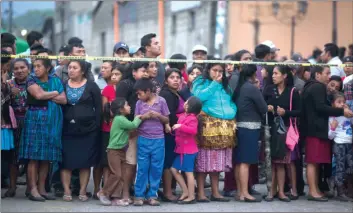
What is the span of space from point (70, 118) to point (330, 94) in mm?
3585

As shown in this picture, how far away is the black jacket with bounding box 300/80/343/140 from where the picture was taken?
1038 cm

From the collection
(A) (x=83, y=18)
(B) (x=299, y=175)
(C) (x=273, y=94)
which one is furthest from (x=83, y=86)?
(A) (x=83, y=18)

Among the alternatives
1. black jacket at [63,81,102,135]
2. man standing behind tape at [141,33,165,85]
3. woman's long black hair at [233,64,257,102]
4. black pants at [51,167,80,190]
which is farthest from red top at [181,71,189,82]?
black pants at [51,167,80,190]

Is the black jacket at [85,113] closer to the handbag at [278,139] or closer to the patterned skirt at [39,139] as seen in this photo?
the patterned skirt at [39,139]

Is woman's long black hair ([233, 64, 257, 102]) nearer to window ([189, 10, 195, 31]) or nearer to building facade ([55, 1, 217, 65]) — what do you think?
building facade ([55, 1, 217, 65])

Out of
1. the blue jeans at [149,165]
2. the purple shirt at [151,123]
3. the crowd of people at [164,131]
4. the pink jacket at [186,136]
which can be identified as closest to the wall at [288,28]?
the crowd of people at [164,131]

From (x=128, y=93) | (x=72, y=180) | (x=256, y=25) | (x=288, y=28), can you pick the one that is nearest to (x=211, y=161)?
(x=128, y=93)

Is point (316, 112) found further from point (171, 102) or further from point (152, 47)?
point (152, 47)

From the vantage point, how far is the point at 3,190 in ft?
34.9

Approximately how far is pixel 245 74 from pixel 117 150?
2042 millimetres

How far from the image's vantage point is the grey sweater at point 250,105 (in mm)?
10172

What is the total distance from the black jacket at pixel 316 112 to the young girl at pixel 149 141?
1.99 meters

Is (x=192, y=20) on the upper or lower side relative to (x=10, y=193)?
upper

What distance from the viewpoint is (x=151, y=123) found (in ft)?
32.1
